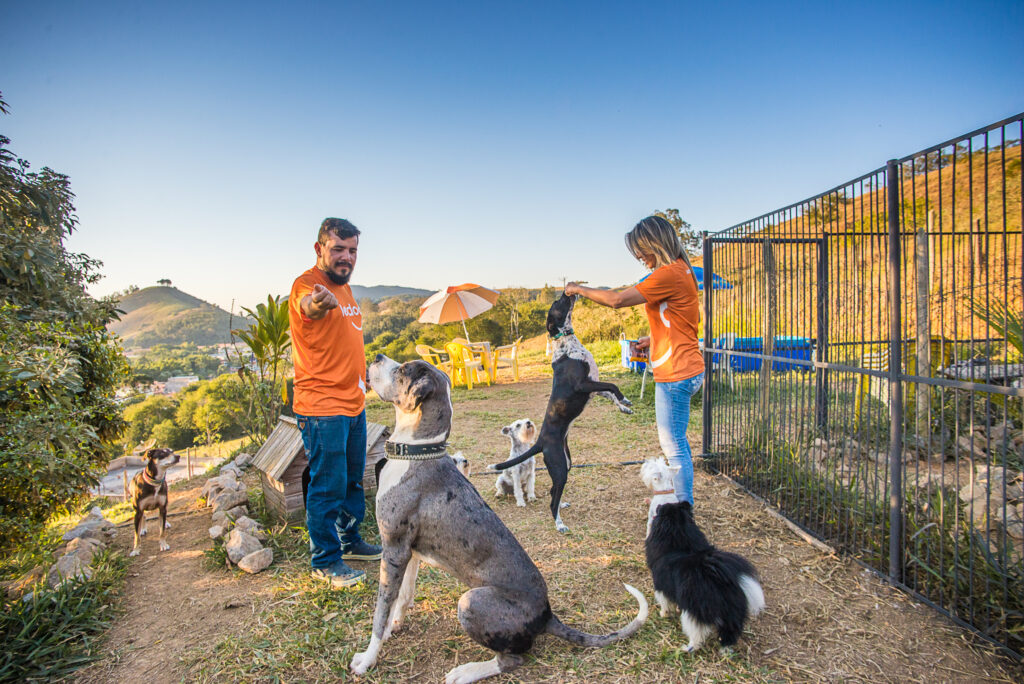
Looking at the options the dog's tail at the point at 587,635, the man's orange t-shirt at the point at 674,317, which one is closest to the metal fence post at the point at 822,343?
the man's orange t-shirt at the point at 674,317

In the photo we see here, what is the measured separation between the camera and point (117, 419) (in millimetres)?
4844

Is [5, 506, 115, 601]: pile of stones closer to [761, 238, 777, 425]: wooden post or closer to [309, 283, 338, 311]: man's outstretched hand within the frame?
[309, 283, 338, 311]: man's outstretched hand

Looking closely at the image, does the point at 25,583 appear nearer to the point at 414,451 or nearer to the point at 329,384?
the point at 329,384

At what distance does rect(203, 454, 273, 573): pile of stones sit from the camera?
362 cm

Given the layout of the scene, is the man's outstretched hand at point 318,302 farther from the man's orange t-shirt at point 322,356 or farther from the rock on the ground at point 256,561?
the rock on the ground at point 256,561

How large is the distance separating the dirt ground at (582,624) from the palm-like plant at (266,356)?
2.55 meters

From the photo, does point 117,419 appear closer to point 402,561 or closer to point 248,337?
point 248,337

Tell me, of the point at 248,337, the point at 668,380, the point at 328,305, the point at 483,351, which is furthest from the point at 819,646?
the point at 483,351

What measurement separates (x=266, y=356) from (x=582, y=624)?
544 cm

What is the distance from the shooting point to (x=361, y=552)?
367 cm

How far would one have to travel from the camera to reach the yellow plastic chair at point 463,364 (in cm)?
1234

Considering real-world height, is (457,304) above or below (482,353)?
above

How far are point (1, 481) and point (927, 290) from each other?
6.63 meters

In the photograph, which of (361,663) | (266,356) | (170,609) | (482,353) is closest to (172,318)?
(482,353)
